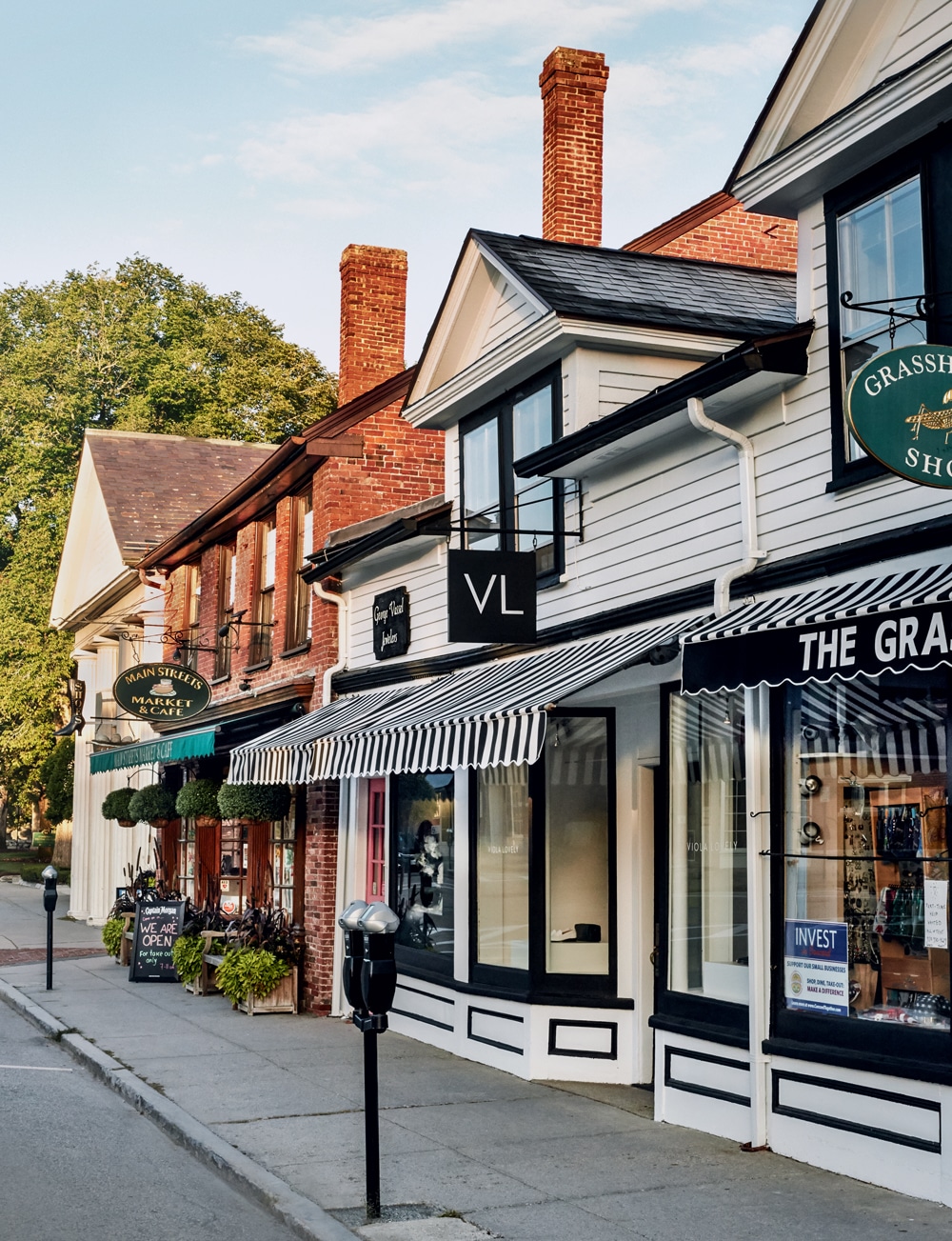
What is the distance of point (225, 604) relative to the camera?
2130 centimetres

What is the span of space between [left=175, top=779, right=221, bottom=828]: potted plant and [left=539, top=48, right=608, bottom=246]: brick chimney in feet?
28.2

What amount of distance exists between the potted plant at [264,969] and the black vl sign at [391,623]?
3377 mm

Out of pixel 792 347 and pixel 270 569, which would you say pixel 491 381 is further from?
pixel 270 569

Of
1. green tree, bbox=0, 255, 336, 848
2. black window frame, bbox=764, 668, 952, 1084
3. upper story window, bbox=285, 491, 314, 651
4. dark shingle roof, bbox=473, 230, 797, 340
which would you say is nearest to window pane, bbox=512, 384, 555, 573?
dark shingle roof, bbox=473, 230, 797, 340

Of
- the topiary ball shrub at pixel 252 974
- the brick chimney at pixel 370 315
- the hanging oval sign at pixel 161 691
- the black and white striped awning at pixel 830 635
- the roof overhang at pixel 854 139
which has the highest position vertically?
the brick chimney at pixel 370 315

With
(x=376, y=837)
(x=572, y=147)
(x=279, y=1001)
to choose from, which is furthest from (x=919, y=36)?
(x=279, y=1001)

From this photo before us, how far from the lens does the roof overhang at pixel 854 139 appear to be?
7.83 metres

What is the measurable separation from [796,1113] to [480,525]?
21.3 ft

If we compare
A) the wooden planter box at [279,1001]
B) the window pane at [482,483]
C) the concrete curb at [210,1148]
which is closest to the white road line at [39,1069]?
the concrete curb at [210,1148]

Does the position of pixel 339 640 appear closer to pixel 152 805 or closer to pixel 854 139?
pixel 152 805

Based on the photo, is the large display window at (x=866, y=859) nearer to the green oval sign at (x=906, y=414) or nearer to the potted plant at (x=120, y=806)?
the green oval sign at (x=906, y=414)

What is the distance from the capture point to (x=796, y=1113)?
27.2 ft

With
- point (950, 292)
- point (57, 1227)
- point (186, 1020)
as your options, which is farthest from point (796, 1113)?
point (186, 1020)

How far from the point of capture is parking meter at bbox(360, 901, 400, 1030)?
752cm
